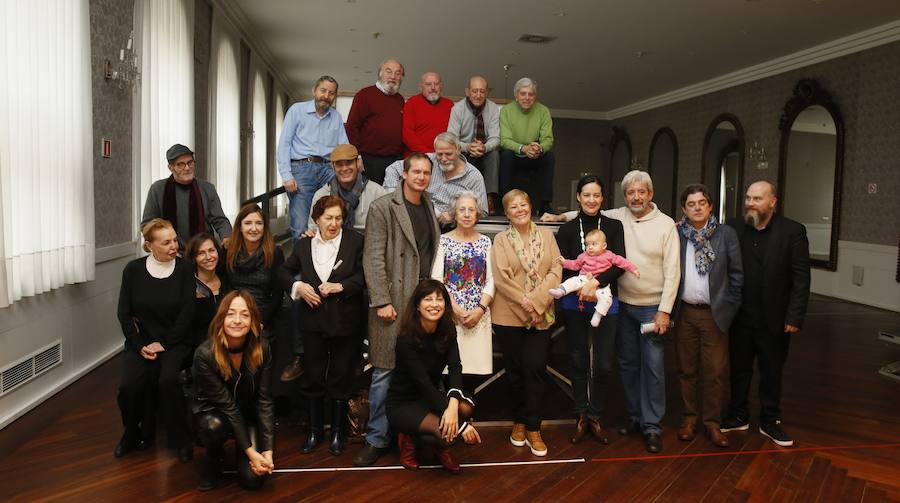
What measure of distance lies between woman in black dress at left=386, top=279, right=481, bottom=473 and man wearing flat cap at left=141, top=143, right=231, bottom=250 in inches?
72.2

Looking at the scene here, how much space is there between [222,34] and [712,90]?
9.69 m

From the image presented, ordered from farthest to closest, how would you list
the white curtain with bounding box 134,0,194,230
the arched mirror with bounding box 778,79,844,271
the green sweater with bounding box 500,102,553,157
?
the arched mirror with bounding box 778,79,844,271 → the white curtain with bounding box 134,0,194,230 → the green sweater with bounding box 500,102,553,157

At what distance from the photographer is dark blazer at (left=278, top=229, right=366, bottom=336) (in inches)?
136

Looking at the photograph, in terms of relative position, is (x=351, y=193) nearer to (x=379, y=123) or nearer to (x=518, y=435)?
(x=379, y=123)

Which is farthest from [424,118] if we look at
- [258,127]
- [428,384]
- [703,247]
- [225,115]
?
[258,127]

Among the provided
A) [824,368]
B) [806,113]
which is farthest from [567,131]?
[824,368]

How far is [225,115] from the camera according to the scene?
29.0 feet

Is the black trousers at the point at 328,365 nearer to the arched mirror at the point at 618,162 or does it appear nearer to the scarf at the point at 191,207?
the scarf at the point at 191,207

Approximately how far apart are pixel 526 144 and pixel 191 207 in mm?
2700

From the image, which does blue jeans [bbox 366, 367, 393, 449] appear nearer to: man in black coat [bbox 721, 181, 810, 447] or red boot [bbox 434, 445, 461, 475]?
red boot [bbox 434, 445, 461, 475]

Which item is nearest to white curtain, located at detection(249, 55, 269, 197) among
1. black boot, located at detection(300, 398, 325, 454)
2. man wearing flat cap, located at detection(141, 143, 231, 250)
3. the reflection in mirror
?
man wearing flat cap, located at detection(141, 143, 231, 250)

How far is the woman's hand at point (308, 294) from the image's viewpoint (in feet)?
11.1

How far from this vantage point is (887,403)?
15.0 ft

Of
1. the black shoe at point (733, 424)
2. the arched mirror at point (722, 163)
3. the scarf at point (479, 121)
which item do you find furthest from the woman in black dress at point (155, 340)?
the arched mirror at point (722, 163)
